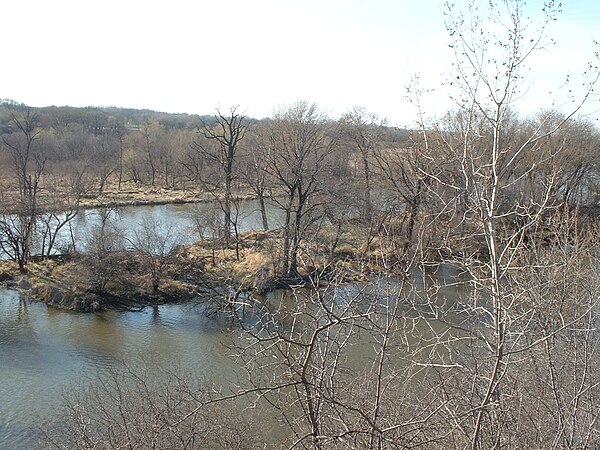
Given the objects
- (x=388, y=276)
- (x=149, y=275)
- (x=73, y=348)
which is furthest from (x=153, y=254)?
(x=388, y=276)

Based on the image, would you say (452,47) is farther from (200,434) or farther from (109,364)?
(109,364)

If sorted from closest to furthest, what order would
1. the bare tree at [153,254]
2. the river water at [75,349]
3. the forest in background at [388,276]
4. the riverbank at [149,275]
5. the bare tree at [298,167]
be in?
the forest in background at [388,276] → the river water at [75,349] → the riverbank at [149,275] → the bare tree at [153,254] → the bare tree at [298,167]

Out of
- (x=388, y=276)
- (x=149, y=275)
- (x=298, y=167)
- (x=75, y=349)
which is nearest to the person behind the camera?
(x=388, y=276)

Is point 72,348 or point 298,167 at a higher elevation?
point 298,167

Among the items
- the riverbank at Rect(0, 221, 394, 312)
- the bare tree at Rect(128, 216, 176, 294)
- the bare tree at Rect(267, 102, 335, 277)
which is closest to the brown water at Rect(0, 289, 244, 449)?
the riverbank at Rect(0, 221, 394, 312)

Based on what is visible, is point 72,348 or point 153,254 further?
point 153,254

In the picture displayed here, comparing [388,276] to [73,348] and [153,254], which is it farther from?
[153,254]

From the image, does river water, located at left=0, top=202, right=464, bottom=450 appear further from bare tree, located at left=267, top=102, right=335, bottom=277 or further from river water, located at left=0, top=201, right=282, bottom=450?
bare tree, located at left=267, top=102, right=335, bottom=277

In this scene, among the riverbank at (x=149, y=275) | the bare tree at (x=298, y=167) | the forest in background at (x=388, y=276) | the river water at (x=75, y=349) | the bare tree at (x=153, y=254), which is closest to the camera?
the forest in background at (x=388, y=276)

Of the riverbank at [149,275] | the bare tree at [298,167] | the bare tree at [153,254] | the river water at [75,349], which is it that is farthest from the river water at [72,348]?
the bare tree at [298,167]

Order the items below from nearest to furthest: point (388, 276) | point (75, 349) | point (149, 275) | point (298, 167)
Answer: point (388, 276) → point (75, 349) → point (149, 275) → point (298, 167)

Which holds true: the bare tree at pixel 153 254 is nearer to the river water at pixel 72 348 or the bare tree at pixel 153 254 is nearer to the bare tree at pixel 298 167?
the river water at pixel 72 348

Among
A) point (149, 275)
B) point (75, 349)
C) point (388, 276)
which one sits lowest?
point (75, 349)

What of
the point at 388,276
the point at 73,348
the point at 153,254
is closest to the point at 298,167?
the point at 153,254
